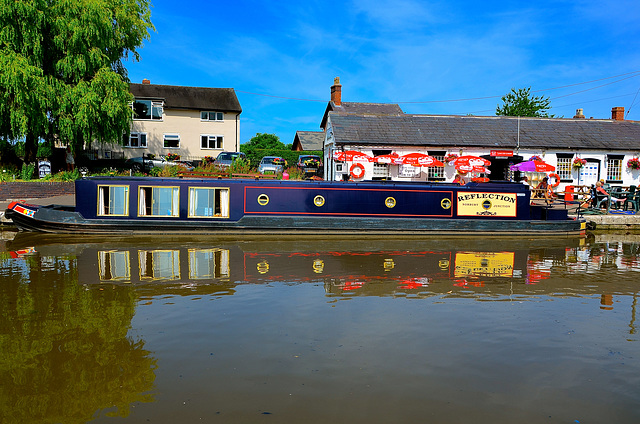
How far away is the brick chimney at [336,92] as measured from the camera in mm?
32406

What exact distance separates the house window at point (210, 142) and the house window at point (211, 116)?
1374 mm

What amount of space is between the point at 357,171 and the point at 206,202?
35.1 feet

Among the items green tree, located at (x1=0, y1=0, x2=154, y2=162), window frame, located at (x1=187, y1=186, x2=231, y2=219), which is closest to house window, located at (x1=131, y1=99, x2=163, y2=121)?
green tree, located at (x1=0, y1=0, x2=154, y2=162)

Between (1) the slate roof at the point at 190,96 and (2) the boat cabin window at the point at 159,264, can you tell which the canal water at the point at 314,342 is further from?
(1) the slate roof at the point at 190,96

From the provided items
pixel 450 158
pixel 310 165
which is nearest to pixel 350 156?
pixel 450 158

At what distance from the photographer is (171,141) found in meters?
36.6

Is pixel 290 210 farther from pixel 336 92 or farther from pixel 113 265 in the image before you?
pixel 336 92

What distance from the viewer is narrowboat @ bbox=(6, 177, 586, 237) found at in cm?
1475

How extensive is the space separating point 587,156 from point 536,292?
2012cm

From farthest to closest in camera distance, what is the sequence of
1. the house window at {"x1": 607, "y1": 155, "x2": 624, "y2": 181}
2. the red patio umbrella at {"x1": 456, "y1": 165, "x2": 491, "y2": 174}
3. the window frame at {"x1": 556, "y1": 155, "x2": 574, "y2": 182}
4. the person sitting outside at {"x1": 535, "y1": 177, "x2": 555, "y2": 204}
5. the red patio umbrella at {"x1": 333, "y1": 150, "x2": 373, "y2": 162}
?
1. the house window at {"x1": 607, "y1": 155, "x2": 624, "y2": 181}
2. the window frame at {"x1": 556, "y1": 155, "x2": 574, "y2": 182}
3. the person sitting outside at {"x1": 535, "y1": 177, "x2": 555, "y2": 204}
4. the red patio umbrella at {"x1": 333, "y1": 150, "x2": 373, "y2": 162}
5. the red patio umbrella at {"x1": 456, "y1": 165, "x2": 491, "y2": 174}

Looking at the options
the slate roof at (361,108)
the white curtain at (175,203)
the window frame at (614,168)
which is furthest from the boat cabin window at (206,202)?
the window frame at (614,168)

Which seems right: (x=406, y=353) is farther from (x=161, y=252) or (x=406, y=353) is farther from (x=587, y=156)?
(x=587, y=156)

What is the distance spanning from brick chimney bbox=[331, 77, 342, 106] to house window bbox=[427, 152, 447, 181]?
400 inches

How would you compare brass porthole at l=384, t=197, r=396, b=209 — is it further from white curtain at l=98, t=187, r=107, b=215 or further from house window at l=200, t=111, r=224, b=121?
house window at l=200, t=111, r=224, b=121
